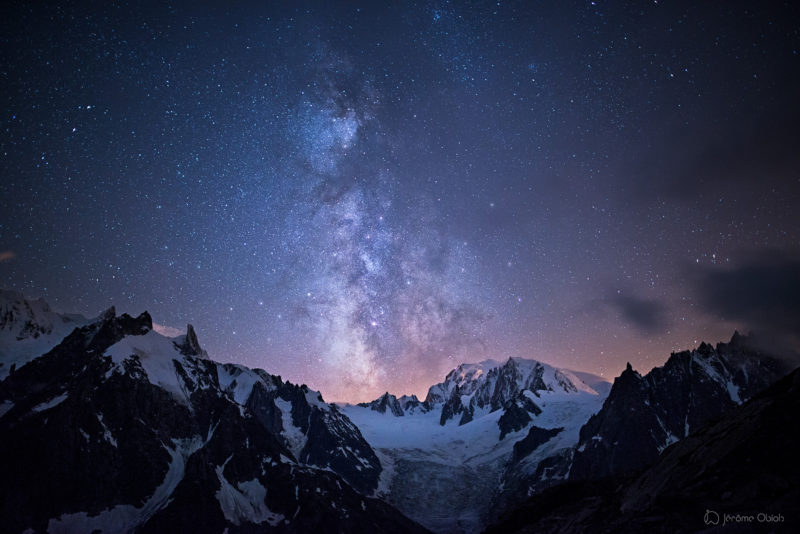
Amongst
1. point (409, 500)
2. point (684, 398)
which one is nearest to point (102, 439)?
point (409, 500)

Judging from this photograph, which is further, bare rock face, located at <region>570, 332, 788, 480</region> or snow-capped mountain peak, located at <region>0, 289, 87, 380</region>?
bare rock face, located at <region>570, 332, 788, 480</region>

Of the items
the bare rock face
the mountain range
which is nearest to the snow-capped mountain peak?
the mountain range

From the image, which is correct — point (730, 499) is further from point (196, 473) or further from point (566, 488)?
point (196, 473)

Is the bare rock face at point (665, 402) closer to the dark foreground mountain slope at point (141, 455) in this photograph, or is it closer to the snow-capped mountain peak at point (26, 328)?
the dark foreground mountain slope at point (141, 455)

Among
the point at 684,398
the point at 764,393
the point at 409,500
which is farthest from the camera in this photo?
the point at 409,500

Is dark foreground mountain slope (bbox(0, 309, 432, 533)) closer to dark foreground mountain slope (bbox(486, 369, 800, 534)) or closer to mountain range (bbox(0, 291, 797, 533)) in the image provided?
mountain range (bbox(0, 291, 797, 533))

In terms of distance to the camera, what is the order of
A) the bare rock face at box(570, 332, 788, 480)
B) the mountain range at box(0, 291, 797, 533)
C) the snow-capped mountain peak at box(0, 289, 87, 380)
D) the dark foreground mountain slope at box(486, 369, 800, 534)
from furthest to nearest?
the bare rock face at box(570, 332, 788, 480) → the snow-capped mountain peak at box(0, 289, 87, 380) → the mountain range at box(0, 291, 797, 533) → the dark foreground mountain slope at box(486, 369, 800, 534)

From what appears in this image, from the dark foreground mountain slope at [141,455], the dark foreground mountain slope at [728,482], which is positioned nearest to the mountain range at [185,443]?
the dark foreground mountain slope at [141,455]
